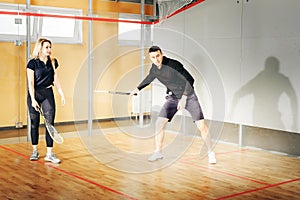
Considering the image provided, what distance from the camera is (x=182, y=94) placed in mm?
5555

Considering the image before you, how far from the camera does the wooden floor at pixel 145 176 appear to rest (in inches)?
174

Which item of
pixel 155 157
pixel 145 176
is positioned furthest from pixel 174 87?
pixel 145 176

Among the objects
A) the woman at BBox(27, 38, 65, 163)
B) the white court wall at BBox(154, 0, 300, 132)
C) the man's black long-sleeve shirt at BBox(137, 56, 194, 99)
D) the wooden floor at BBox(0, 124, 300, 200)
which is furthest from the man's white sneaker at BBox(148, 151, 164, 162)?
the white court wall at BBox(154, 0, 300, 132)

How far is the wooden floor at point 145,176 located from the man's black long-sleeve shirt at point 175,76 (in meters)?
0.81

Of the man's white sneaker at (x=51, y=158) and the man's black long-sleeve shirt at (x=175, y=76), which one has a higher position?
the man's black long-sleeve shirt at (x=175, y=76)

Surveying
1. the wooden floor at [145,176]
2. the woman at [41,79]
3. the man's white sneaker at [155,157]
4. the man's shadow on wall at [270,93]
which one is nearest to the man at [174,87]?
the man's white sneaker at [155,157]

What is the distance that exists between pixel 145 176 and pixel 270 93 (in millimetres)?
2131

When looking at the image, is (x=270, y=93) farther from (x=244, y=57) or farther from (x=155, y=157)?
(x=155, y=157)

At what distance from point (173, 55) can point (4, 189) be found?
392cm

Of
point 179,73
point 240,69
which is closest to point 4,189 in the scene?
point 179,73

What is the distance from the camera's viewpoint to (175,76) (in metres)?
5.48

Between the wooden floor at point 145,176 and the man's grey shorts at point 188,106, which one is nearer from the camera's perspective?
the wooden floor at point 145,176

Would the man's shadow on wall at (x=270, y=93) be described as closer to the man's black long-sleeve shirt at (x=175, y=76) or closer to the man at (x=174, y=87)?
the man at (x=174, y=87)

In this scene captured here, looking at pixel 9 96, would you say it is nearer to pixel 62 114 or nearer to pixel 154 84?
pixel 62 114
